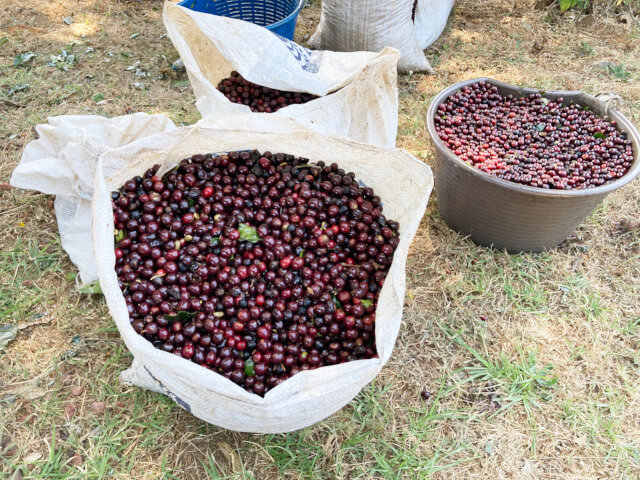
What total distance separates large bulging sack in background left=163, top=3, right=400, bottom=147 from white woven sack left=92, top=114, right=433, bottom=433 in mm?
198

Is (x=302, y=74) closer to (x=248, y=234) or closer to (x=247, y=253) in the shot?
(x=248, y=234)

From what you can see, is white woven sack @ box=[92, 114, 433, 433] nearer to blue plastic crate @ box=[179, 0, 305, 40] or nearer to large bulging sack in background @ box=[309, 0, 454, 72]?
blue plastic crate @ box=[179, 0, 305, 40]

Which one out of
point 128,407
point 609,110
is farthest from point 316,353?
point 609,110

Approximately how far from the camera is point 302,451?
6.75ft

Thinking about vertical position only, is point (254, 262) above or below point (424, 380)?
above

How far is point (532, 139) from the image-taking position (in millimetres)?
2984

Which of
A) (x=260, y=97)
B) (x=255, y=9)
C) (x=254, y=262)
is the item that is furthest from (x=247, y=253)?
(x=255, y=9)

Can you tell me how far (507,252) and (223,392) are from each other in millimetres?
2140

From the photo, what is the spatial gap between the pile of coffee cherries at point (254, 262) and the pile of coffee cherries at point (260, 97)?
0.66 m

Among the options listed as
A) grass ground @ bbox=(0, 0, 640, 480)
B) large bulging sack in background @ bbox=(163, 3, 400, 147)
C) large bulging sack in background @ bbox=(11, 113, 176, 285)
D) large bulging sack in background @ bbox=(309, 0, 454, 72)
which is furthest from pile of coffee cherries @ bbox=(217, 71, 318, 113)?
large bulging sack in background @ bbox=(309, 0, 454, 72)

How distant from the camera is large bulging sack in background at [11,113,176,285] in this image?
8.48 ft

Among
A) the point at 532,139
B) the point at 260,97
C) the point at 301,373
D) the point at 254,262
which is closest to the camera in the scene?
the point at 301,373

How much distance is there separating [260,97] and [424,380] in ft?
6.88

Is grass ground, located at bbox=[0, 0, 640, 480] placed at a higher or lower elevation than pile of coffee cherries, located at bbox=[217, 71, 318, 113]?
lower
